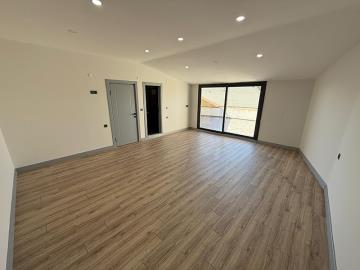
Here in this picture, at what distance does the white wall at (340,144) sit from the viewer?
143 cm

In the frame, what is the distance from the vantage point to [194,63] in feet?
14.0

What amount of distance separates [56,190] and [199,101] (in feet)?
19.3

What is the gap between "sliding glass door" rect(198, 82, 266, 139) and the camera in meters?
5.35

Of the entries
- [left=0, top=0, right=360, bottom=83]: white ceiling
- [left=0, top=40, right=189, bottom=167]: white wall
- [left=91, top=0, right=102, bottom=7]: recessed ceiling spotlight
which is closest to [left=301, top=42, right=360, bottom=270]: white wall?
[left=0, top=0, right=360, bottom=83]: white ceiling

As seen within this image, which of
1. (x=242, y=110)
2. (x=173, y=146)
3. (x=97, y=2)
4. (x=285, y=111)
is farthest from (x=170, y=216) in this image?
(x=242, y=110)

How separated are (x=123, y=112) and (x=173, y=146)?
6.36 ft

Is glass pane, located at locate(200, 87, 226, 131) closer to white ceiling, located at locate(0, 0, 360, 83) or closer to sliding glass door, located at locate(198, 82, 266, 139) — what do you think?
sliding glass door, located at locate(198, 82, 266, 139)

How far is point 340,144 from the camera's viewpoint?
93.9 inches

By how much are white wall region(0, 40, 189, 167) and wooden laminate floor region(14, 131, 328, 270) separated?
1.85ft

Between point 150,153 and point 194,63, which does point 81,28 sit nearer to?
point 194,63

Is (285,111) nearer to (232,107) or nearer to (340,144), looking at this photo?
(232,107)

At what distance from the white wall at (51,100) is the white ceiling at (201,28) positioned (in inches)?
12.9

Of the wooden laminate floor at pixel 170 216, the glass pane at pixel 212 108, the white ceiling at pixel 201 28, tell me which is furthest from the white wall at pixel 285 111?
the glass pane at pixel 212 108

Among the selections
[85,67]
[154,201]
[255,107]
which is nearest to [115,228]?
[154,201]
